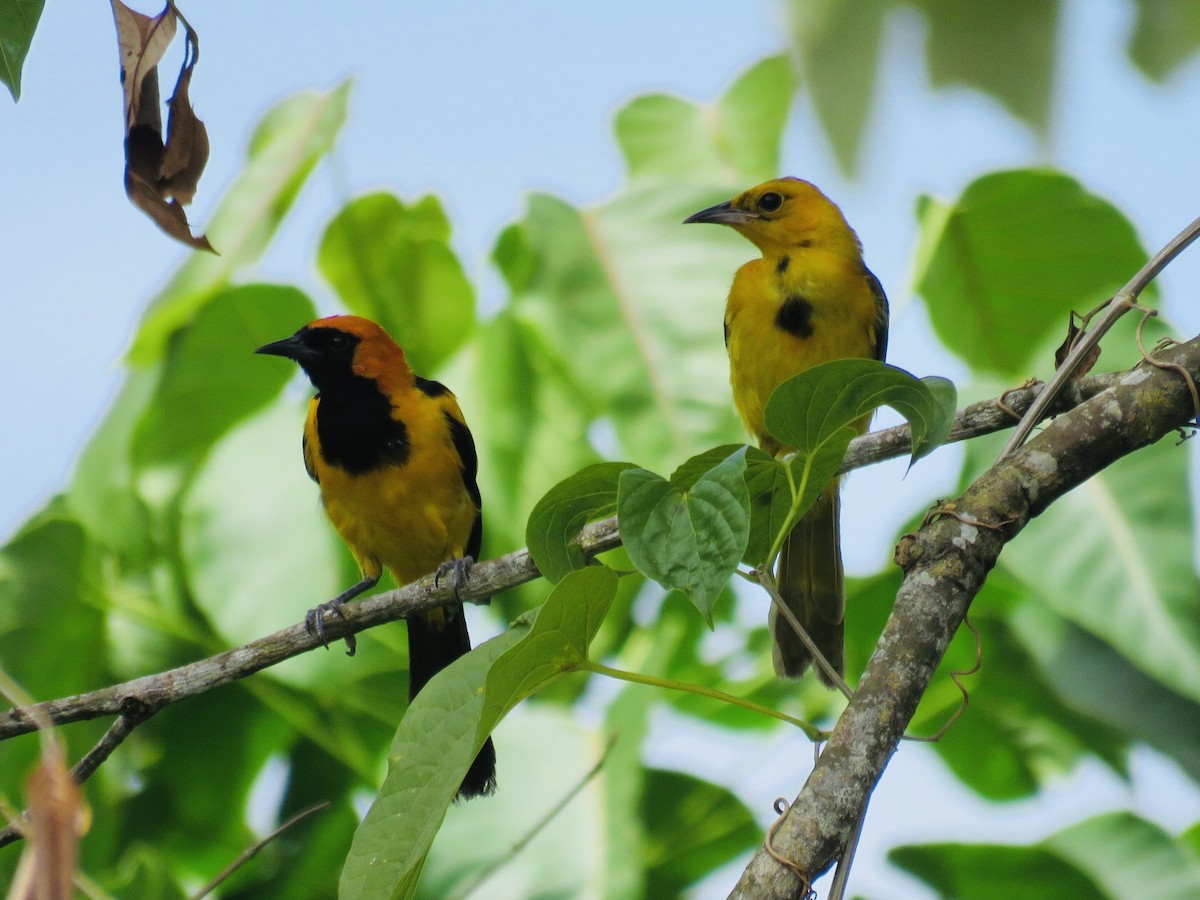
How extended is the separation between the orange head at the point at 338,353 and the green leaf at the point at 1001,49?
1985 millimetres

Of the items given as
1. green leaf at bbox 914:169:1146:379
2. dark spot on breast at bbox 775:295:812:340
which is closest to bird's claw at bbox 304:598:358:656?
dark spot on breast at bbox 775:295:812:340

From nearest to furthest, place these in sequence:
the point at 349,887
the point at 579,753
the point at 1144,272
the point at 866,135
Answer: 1. the point at 349,887
2. the point at 1144,272
3. the point at 866,135
4. the point at 579,753

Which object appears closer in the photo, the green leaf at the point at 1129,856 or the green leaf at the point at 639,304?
the green leaf at the point at 1129,856

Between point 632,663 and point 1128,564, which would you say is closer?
point 1128,564

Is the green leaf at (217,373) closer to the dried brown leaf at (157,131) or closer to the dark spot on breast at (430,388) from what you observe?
the dark spot on breast at (430,388)

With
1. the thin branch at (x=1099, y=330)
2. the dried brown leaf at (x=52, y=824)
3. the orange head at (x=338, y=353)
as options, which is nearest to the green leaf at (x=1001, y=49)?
the thin branch at (x=1099, y=330)

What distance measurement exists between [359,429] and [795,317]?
1460mm

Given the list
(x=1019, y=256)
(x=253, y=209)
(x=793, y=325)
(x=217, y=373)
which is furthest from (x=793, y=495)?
(x=253, y=209)

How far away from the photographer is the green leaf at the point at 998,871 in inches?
160

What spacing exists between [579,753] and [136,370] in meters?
2.34

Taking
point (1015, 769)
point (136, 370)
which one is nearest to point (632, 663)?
point (1015, 769)

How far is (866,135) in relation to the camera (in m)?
3.69

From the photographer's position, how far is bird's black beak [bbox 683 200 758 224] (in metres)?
4.22

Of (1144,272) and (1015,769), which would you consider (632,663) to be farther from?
(1144,272)
